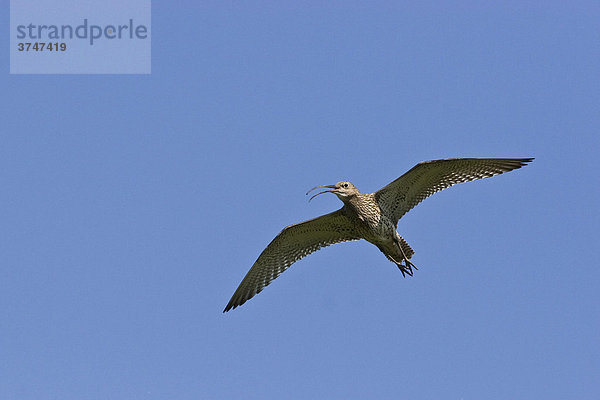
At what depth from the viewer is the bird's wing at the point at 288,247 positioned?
15.2 m

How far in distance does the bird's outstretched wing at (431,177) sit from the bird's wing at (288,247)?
3.43 ft

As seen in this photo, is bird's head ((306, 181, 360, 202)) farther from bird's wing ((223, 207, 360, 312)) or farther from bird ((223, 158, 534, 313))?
bird's wing ((223, 207, 360, 312))

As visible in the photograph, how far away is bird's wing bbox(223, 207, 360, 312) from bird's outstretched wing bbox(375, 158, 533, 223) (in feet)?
3.43

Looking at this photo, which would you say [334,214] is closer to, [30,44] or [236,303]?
[236,303]

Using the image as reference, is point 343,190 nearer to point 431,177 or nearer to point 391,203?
point 391,203

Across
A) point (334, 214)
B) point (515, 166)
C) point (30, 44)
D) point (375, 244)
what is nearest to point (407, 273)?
point (375, 244)

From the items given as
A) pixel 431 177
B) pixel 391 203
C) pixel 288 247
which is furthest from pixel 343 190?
pixel 288 247

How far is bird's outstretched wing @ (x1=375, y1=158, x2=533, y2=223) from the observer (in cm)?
1387

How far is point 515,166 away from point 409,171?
74.3 inches

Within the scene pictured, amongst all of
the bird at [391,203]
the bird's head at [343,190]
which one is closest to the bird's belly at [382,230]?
the bird at [391,203]

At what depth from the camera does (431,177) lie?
14234 millimetres

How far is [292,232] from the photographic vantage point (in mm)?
15398

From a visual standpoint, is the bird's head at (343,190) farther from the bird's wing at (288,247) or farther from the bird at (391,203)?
the bird's wing at (288,247)

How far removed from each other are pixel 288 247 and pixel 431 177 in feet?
10.9
